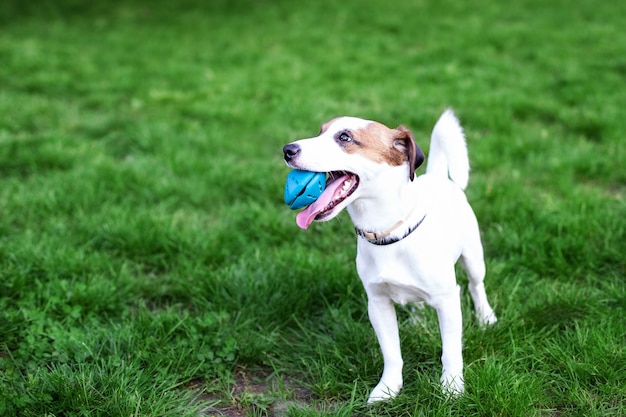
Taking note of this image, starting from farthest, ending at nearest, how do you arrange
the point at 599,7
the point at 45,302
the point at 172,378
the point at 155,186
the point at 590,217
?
the point at 599,7 → the point at 155,186 → the point at 590,217 → the point at 45,302 → the point at 172,378

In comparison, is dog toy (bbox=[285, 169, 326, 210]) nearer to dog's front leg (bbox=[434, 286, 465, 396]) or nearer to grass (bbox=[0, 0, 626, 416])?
dog's front leg (bbox=[434, 286, 465, 396])

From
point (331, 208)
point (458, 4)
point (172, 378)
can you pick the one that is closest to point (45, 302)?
point (172, 378)

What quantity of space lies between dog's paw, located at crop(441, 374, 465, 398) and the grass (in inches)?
1.6

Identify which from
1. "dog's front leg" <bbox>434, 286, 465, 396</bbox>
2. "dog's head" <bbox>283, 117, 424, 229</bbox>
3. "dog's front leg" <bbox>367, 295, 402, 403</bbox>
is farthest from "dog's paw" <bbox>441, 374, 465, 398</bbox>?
"dog's head" <bbox>283, 117, 424, 229</bbox>

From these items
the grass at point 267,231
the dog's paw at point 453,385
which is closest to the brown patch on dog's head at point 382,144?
the dog's paw at point 453,385

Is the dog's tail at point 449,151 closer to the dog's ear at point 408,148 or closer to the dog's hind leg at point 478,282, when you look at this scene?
the dog's hind leg at point 478,282

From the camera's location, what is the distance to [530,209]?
13.2ft

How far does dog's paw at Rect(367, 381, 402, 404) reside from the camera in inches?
102

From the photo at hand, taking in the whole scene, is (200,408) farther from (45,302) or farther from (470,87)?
(470,87)

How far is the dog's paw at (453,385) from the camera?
2.51 m

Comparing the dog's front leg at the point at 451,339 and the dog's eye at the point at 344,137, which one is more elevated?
the dog's eye at the point at 344,137

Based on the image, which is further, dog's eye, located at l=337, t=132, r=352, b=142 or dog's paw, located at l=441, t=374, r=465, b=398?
dog's paw, located at l=441, t=374, r=465, b=398

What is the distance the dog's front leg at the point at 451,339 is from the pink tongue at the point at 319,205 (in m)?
0.58

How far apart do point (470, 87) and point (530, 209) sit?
265 cm
